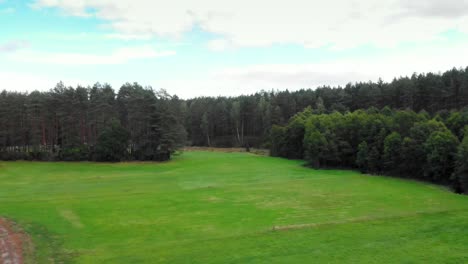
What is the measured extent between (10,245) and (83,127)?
61948 millimetres

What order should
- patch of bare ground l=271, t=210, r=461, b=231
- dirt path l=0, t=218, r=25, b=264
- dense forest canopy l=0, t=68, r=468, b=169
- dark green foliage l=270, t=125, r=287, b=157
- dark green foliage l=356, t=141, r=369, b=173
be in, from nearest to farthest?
dirt path l=0, t=218, r=25, b=264
patch of bare ground l=271, t=210, r=461, b=231
dark green foliage l=356, t=141, r=369, b=173
dense forest canopy l=0, t=68, r=468, b=169
dark green foliage l=270, t=125, r=287, b=157

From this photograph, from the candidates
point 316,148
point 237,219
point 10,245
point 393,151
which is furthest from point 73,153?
point 393,151

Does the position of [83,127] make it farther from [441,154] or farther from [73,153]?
[441,154]

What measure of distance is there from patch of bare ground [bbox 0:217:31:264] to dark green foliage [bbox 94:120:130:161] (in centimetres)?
4688

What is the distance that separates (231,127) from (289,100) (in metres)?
23.6

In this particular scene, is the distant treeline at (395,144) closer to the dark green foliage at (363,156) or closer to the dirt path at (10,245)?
the dark green foliage at (363,156)

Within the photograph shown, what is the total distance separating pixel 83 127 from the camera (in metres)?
81.9

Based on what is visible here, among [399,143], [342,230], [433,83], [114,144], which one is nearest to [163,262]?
[342,230]

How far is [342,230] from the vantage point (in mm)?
26859

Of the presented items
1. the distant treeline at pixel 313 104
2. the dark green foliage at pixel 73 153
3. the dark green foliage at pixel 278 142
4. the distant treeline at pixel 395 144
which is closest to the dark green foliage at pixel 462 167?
the distant treeline at pixel 395 144

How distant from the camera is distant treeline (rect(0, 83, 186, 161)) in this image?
77062 millimetres

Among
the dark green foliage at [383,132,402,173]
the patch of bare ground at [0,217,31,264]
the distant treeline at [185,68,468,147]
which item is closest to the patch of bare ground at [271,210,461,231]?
the patch of bare ground at [0,217,31,264]

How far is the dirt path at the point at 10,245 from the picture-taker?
20438 mm

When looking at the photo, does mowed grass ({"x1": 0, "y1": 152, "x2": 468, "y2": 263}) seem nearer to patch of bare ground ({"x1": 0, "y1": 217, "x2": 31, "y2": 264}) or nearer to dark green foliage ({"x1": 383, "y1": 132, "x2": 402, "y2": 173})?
patch of bare ground ({"x1": 0, "y1": 217, "x2": 31, "y2": 264})
